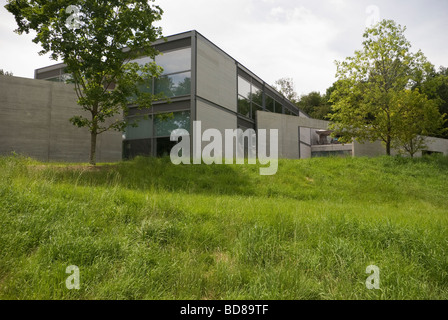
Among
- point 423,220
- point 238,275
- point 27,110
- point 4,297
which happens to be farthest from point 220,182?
point 27,110

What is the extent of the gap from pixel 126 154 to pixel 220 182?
380 inches

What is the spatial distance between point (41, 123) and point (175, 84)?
7595mm

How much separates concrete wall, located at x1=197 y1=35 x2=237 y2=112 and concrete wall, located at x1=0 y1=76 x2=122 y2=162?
22.5ft

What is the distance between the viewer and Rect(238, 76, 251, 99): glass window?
21.6 meters

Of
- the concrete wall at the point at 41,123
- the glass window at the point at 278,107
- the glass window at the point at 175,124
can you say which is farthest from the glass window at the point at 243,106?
the concrete wall at the point at 41,123

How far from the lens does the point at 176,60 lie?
671 inches

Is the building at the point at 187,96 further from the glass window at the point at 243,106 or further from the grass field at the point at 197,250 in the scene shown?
the grass field at the point at 197,250

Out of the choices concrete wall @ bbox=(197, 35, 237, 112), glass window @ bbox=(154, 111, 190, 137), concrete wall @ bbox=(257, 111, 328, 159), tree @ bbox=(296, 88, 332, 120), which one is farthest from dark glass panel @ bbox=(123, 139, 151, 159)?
tree @ bbox=(296, 88, 332, 120)

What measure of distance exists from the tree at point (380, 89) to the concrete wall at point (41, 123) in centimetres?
1458

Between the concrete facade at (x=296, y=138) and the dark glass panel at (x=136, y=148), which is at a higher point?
the concrete facade at (x=296, y=138)

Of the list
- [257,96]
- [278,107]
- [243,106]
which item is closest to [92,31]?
[243,106]

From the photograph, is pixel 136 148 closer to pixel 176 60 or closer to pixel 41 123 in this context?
pixel 41 123

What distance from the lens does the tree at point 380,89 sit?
15.4 meters

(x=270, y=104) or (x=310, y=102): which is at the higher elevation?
(x=310, y=102)
